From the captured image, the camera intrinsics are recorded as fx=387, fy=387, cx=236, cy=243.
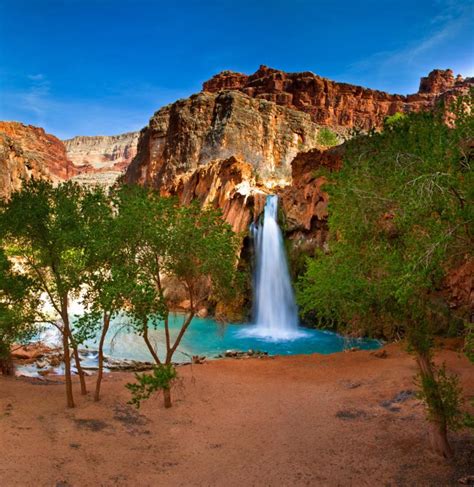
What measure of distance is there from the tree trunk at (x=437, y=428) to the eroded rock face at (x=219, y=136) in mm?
69372

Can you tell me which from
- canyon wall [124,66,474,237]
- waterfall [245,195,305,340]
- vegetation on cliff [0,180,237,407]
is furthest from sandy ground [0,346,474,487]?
waterfall [245,195,305,340]

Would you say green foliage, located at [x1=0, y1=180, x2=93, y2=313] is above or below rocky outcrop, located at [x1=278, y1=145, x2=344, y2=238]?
below

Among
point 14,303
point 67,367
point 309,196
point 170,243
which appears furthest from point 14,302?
point 309,196

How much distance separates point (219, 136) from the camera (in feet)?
255

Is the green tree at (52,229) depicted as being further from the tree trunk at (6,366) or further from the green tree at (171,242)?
the tree trunk at (6,366)

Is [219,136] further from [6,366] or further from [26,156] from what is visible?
[6,366]

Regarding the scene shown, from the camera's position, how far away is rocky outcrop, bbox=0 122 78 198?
210ft

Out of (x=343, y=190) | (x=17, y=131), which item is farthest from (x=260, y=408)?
(x=17, y=131)

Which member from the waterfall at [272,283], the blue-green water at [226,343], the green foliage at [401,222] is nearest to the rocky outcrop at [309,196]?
the waterfall at [272,283]

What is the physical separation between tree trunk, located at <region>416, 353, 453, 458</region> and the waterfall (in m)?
24.2

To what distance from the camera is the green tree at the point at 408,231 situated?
22.8ft

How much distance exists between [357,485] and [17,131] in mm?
175303

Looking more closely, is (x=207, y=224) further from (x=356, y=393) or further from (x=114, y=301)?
(x=356, y=393)

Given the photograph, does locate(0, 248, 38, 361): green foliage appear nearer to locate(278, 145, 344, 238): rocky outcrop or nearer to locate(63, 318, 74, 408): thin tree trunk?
locate(63, 318, 74, 408): thin tree trunk
